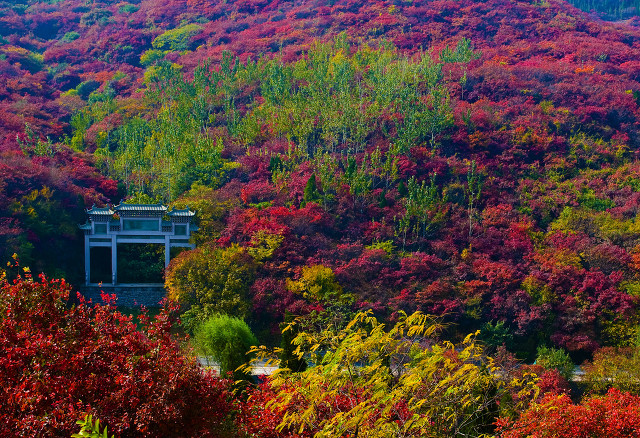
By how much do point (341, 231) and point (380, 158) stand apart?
Result: 703 centimetres

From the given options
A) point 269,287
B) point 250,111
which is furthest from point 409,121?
point 269,287

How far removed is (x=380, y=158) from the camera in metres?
34.8

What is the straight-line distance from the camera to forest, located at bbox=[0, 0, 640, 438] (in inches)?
339

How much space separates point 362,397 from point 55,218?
23.2 metres

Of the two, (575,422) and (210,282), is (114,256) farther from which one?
(575,422)

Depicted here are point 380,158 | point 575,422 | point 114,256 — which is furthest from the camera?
point 380,158

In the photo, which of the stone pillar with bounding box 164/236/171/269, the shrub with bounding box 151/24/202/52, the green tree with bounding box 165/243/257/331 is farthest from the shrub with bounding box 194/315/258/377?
the shrub with bounding box 151/24/202/52

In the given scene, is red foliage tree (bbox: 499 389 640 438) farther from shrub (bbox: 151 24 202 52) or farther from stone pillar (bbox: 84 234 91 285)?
shrub (bbox: 151 24 202 52)

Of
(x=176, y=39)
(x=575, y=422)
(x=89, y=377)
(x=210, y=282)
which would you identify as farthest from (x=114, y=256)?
(x=176, y=39)

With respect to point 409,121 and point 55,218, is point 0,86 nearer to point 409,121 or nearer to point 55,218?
point 55,218

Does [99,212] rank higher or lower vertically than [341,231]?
higher

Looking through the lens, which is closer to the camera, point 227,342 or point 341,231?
A: point 227,342

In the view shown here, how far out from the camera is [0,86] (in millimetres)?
45938

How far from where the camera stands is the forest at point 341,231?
8.61 meters
